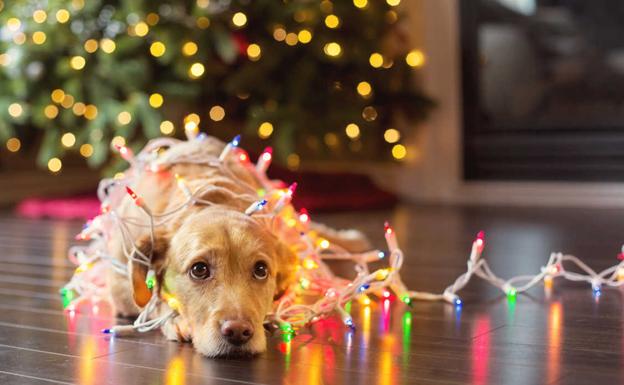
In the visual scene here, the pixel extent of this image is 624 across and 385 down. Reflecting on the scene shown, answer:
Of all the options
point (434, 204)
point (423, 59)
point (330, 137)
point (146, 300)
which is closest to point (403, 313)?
point (146, 300)

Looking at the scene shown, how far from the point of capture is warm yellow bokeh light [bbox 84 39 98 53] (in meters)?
4.75

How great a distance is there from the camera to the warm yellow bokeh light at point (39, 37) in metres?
4.73

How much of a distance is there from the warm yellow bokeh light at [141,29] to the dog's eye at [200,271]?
3202 mm

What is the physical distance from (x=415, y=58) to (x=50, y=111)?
2.14 m

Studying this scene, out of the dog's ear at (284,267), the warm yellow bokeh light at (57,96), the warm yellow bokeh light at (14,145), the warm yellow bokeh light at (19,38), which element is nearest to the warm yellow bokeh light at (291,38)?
the warm yellow bokeh light at (57,96)

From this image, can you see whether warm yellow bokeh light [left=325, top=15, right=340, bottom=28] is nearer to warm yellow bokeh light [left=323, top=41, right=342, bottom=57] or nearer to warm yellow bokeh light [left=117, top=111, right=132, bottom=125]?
warm yellow bokeh light [left=323, top=41, right=342, bottom=57]

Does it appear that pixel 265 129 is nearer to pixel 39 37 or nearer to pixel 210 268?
pixel 39 37

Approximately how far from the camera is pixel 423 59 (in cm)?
555

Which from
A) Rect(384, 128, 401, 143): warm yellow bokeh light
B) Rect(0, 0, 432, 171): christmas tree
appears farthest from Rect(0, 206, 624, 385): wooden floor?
Rect(384, 128, 401, 143): warm yellow bokeh light

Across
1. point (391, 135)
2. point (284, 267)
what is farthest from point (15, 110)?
point (284, 267)

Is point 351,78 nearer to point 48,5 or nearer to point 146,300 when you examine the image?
point 48,5

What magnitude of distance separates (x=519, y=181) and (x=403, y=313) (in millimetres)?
3488

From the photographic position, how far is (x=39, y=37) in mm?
4750

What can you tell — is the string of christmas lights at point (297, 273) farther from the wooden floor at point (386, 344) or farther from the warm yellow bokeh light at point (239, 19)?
the warm yellow bokeh light at point (239, 19)
